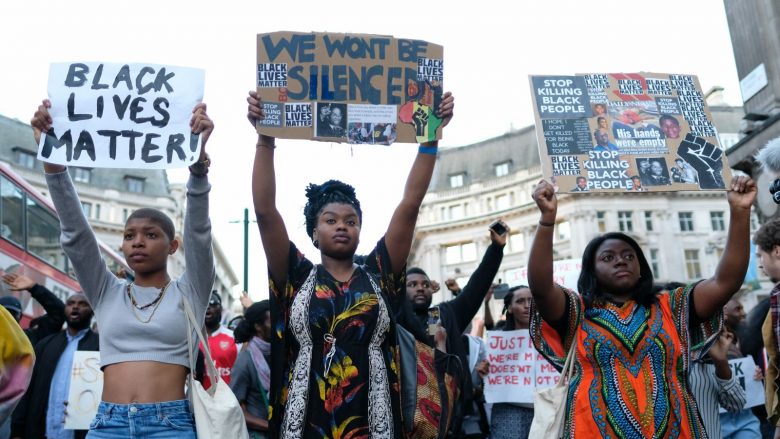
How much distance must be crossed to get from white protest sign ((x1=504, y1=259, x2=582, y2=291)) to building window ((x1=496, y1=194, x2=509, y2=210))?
42.7 metres

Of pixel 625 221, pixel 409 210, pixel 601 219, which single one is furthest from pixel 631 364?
pixel 625 221

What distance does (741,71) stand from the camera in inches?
442

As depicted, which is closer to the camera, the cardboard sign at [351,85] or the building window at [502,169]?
the cardboard sign at [351,85]

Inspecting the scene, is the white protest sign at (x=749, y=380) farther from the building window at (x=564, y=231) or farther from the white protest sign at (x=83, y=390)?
the building window at (x=564, y=231)

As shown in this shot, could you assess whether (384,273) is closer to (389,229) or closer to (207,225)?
(389,229)

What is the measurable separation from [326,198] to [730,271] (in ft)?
6.44

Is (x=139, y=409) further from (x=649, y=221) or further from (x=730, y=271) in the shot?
(x=649, y=221)

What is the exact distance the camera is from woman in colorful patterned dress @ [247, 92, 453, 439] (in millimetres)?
2955

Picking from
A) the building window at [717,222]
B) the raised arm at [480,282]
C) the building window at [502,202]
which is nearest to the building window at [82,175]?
the building window at [502,202]

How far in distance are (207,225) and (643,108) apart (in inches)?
110

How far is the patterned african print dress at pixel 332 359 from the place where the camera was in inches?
116

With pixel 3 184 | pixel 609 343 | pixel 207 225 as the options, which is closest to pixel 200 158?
pixel 207 225

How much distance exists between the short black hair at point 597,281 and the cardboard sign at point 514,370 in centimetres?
191

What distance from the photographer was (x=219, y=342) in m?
6.60
